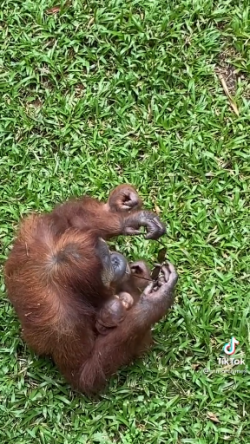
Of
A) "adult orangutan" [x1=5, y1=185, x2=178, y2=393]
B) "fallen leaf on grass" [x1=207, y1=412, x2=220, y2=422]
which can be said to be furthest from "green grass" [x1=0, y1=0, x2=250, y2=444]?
"adult orangutan" [x1=5, y1=185, x2=178, y2=393]

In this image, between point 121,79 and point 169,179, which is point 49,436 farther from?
point 121,79

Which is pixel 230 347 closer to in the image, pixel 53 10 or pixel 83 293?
pixel 83 293

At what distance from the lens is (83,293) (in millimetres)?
3883

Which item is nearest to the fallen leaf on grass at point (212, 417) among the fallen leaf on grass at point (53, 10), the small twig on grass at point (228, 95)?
the small twig on grass at point (228, 95)

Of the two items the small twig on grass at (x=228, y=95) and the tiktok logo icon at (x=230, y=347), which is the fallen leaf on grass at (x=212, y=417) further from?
the small twig on grass at (x=228, y=95)

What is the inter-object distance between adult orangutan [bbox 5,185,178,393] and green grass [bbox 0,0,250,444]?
0.22 metres

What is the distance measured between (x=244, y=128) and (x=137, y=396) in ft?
5.33

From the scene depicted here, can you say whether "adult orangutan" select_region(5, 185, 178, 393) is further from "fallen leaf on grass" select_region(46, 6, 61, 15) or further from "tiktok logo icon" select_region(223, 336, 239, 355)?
"fallen leaf on grass" select_region(46, 6, 61, 15)

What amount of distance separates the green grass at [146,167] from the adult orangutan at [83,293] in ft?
0.72

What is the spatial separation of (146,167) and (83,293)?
102 cm

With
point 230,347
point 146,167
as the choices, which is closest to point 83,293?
point 230,347

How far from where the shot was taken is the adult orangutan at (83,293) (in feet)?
12.6

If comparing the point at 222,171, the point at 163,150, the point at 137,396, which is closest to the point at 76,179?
the point at 163,150

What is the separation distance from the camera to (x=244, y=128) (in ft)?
15.3
